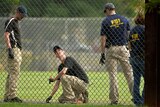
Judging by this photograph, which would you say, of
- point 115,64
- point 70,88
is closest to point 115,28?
point 115,64

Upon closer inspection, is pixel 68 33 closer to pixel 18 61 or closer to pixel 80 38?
pixel 80 38

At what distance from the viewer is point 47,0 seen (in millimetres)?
12414

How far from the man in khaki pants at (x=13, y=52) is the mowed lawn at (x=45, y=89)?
0.29 meters

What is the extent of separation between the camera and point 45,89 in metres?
14.6

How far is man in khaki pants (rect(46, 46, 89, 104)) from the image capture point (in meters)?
11.7

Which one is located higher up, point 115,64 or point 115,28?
point 115,28

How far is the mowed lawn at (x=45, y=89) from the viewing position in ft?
40.3

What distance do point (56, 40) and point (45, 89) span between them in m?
1.08

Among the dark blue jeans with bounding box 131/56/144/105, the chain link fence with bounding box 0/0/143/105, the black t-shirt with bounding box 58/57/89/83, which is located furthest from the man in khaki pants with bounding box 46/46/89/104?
the dark blue jeans with bounding box 131/56/144/105

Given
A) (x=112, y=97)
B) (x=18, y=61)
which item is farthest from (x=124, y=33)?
(x=18, y=61)

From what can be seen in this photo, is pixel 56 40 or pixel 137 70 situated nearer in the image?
pixel 137 70

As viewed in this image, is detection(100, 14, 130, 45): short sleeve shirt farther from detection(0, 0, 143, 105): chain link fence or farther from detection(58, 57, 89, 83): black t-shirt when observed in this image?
detection(58, 57, 89, 83): black t-shirt

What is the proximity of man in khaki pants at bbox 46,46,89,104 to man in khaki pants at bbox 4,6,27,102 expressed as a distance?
0.62m

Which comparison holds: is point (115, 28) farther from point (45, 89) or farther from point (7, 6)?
point (45, 89)
